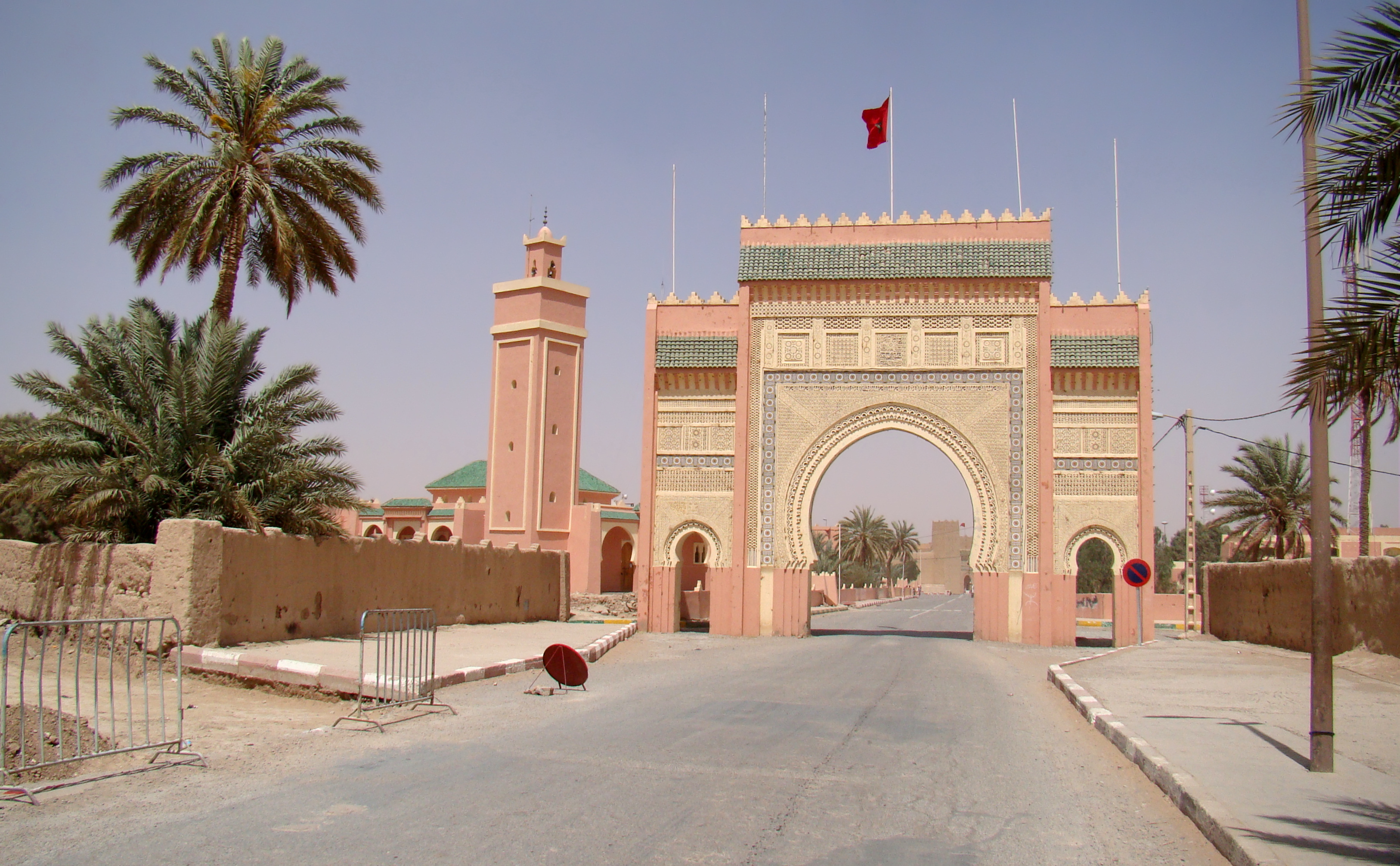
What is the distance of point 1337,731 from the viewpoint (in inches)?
366

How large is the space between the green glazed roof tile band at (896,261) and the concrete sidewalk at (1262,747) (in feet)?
35.4

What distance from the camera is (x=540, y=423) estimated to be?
37.9 m

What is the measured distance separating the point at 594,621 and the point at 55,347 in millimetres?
16055

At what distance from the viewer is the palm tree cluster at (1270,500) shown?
3412 cm

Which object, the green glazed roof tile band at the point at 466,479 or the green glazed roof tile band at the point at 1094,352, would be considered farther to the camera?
the green glazed roof tile band at the point at 466,479

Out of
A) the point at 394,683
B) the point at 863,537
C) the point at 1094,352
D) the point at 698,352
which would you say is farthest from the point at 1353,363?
the point at 863,537

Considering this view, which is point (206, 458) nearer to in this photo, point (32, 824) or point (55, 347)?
point (55, 347)

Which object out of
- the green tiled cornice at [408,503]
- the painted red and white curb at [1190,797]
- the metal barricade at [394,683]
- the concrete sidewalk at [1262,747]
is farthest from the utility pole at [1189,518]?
the green tiled cornice at [408,503]

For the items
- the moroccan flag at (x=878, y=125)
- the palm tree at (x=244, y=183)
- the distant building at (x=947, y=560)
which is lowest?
the distant building at (x=947, y=560)

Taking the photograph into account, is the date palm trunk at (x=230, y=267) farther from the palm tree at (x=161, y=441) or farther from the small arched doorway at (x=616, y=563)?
the small arched doorway at (x=616, y=563)

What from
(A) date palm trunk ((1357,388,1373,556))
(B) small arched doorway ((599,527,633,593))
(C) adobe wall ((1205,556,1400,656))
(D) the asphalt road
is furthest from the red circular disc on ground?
(B) small arched doorway ((599,527,633,593))

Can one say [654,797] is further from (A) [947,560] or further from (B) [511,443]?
(A) [947,560]

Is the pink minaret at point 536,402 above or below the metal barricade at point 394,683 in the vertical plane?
above

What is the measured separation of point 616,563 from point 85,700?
35675 mm
